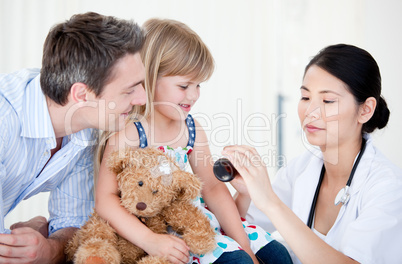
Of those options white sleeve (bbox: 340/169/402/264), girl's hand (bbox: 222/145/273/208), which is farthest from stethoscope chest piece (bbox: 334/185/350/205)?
girl's hand (bbox: 222/145/273/208)

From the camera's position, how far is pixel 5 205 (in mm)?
1501

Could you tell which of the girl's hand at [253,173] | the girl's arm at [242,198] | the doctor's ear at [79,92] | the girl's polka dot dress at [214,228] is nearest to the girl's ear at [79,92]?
the doctor's ear at [79,92]

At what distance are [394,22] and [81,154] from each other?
333 centimetres

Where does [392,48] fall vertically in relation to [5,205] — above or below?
A: above

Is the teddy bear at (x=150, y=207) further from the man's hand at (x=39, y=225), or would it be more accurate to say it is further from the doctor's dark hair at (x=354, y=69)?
the doctor's dark hair at (x=354, y=69)

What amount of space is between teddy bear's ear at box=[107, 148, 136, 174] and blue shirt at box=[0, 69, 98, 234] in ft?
0.83

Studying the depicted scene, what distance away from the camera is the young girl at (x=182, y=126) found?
149 centimetres

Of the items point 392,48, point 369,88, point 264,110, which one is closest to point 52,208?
point 369,88

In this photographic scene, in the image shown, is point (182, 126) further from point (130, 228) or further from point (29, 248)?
point (29, 248)

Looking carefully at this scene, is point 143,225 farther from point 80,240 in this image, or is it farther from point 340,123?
point 340,123

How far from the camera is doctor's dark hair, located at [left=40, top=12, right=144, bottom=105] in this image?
134 cm

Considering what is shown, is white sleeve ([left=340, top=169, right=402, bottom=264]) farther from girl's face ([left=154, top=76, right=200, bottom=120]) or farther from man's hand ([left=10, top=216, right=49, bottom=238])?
man's hand ([left=10, top=216, right=49, bottom=238])

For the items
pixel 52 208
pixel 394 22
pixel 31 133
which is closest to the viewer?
pixel 31 133

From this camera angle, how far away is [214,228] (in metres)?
1.46
